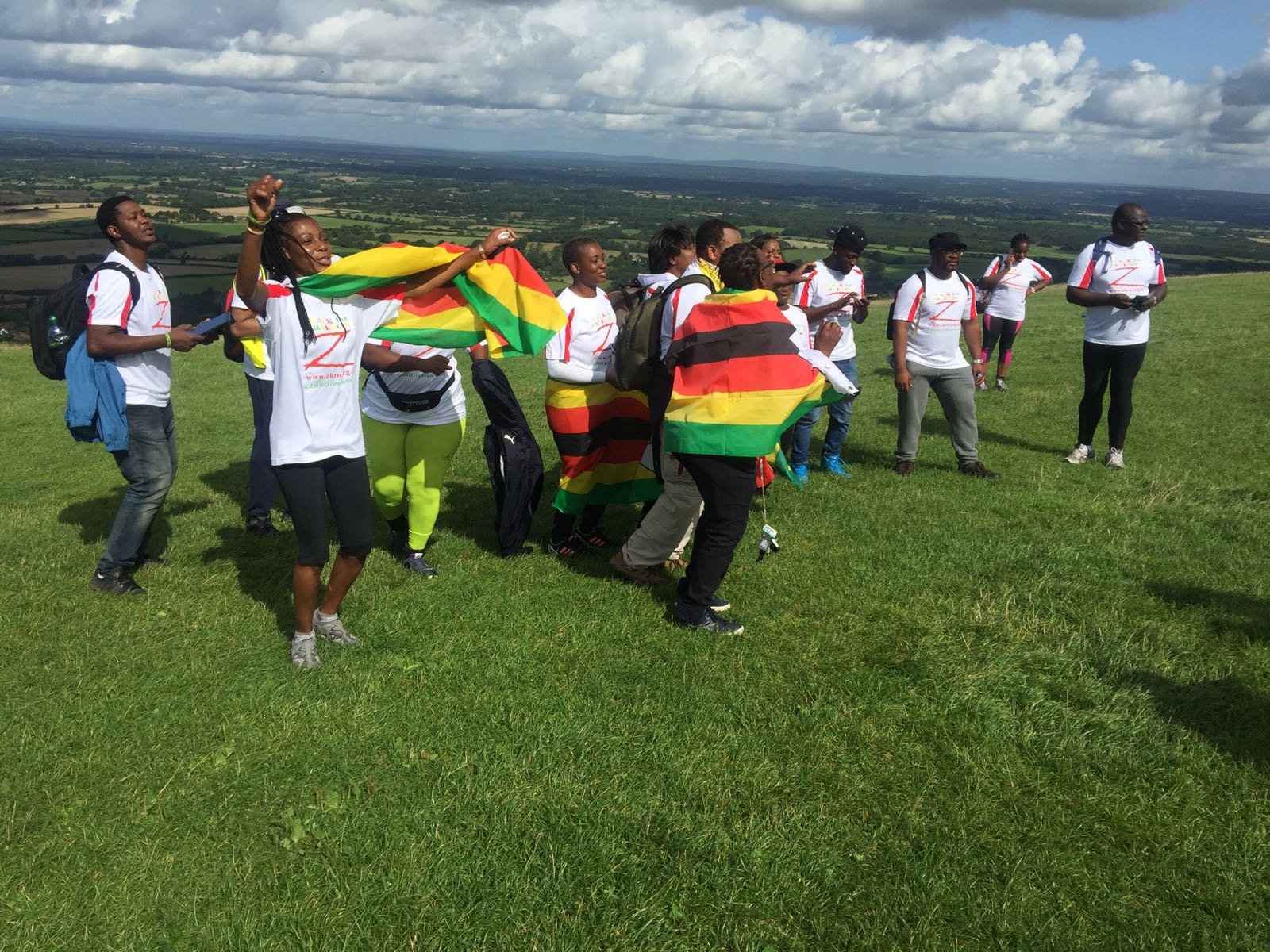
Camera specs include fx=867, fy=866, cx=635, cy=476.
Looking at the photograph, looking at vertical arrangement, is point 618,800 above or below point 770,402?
below

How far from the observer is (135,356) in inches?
221

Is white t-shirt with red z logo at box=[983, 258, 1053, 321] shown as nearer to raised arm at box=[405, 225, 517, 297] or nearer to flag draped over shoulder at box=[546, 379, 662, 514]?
flag draped over shoulder at box=[546, 379, 662, 514]

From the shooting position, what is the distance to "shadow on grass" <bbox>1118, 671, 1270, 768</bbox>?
167 inches

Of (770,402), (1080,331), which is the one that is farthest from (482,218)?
(770,402)

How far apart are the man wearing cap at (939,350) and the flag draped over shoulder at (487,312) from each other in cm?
427

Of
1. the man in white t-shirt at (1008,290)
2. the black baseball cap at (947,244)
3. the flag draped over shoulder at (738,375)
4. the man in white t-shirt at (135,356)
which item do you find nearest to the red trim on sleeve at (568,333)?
the flag draped over shoulder at (738,375)

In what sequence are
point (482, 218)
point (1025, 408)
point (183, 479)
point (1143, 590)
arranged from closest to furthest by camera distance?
point (1143, 590) → point (183, 479) → point (1025, 408) → point (482, 218)

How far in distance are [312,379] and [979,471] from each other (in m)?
6.78

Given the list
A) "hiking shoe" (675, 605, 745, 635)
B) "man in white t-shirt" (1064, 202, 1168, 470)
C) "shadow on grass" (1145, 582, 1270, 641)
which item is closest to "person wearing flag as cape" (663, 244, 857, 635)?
"hiking shoe" (675, 605, 745, 635)

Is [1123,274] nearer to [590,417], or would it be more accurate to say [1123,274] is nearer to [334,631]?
[590,417]

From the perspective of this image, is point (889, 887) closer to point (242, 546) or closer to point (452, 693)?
point (452, 693)

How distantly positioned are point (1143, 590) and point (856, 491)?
2791 millimetres

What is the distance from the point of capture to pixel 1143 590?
5.97 m

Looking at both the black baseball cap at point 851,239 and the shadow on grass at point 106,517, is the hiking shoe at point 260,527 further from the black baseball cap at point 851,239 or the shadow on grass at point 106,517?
the black baseball cap at point 851,239
